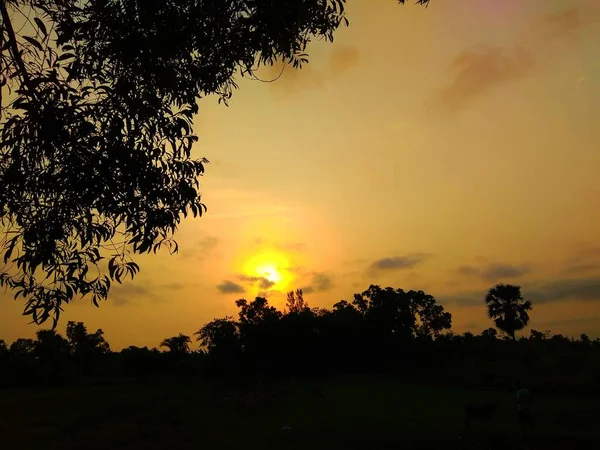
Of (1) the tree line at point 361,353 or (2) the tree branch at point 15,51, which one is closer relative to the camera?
(2) the tree branch at point 15,51

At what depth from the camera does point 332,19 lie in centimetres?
798

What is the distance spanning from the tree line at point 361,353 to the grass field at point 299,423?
31.2 feet

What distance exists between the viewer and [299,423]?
25.2 m

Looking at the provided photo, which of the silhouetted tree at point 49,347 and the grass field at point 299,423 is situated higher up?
the silhouetted tree at point 49,347

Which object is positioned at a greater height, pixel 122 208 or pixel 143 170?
pixel 143 170

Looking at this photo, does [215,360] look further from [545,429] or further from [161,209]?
[161,209]

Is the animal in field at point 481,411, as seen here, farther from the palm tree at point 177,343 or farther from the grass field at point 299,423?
the palm tree at point 177,343

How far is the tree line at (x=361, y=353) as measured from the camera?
45.4 meters

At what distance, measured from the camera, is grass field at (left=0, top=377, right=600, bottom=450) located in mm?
19578

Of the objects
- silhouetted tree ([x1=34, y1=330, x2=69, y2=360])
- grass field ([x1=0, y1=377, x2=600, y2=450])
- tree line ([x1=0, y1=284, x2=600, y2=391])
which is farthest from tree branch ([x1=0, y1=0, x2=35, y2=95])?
silhouetted tree ([x1=34, y1=330, x2=69, y2=360])

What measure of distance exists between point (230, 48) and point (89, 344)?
99.5m

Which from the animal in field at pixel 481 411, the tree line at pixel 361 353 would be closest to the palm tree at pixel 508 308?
the tree line at pixel 361 353

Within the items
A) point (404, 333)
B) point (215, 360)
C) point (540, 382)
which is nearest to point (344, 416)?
point (540, 382)

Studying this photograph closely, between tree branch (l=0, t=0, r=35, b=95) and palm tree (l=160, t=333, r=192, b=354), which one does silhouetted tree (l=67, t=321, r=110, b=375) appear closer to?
palm tree (l=160, t=333, r=192, b=354)
